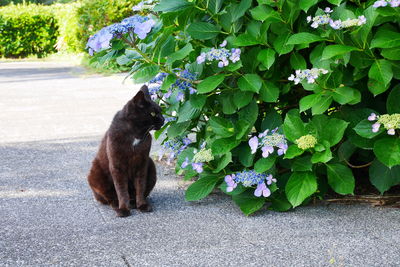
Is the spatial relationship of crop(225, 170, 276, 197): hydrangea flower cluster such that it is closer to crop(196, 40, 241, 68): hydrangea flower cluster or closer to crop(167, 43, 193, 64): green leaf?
crop(196, 40, 241, 68): hydrangea flower cluster

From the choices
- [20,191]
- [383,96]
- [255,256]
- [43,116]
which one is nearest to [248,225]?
[255,256]

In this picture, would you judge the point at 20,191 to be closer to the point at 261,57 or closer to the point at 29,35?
the point at 261,57

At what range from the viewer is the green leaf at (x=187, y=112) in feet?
12.8

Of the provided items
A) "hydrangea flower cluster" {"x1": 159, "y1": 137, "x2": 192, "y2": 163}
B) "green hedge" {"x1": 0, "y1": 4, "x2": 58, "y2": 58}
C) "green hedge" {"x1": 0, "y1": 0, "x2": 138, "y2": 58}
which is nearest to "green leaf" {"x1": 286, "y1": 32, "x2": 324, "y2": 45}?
"hydrangea flower cluster" {"x1": 159, "y1": 137, "x2": 192, "y2": 163}

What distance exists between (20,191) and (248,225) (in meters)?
2.08

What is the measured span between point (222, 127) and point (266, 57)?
0.58m

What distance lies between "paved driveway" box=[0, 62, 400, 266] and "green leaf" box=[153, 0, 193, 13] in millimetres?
1410

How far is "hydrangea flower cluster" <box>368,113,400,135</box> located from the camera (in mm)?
3270

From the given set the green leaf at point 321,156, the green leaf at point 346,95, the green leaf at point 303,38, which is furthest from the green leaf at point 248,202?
the green leaf at point 303,38

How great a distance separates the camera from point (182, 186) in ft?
15.4

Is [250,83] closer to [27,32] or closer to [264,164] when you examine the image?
[264,164]

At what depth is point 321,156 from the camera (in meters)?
3.41

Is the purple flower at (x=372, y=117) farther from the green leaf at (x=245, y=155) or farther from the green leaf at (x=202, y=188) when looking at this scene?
the green leaf at (x=202, y=188)

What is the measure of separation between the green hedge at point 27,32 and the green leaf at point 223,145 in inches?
797
